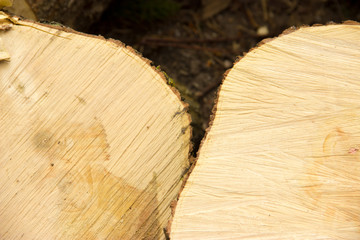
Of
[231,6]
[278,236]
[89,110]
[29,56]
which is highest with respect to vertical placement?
[29,56]

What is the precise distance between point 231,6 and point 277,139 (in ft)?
5.60

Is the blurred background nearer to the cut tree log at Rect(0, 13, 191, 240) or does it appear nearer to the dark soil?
the dark soil

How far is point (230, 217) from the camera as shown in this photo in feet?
3.67

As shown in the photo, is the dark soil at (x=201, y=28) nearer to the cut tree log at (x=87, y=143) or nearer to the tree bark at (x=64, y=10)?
the tree bark at (x=64, y=10)

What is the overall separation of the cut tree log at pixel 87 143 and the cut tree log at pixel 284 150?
0.17m

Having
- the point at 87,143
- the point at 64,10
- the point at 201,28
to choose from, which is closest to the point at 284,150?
the point at 87,143

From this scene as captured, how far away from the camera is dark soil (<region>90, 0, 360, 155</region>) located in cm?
238

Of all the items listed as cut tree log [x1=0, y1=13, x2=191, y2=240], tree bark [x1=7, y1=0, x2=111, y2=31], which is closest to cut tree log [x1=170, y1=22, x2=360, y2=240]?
cut tree log [x1=0, y1=13, x2=191, y2=240]

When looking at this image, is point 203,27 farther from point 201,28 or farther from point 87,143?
point 87,143

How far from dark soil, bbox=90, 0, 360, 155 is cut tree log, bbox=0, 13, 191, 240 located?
3.48 ft

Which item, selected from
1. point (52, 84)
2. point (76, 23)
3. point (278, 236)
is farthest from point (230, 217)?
point (76, 23)

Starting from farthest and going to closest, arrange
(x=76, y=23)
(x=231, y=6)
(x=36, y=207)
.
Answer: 1. (x=231, y=6)
2. (x=76, y=23)
3. (x=36, y=207)

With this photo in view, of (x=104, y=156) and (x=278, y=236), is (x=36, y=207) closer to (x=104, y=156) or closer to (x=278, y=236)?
(x=104, y=156)

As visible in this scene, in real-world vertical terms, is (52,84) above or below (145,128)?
above
